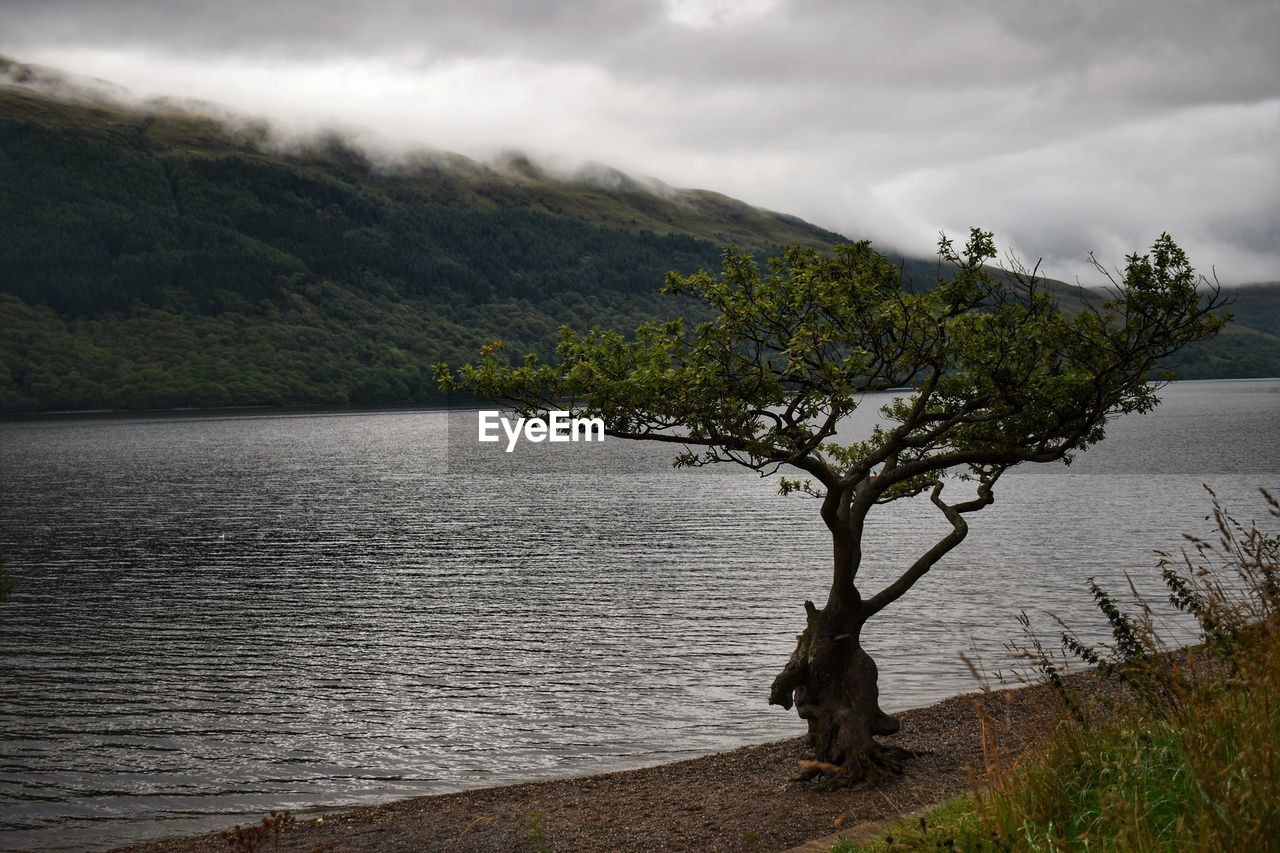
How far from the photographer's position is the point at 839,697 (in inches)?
856

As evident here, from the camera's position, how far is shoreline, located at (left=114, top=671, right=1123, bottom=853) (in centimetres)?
1969

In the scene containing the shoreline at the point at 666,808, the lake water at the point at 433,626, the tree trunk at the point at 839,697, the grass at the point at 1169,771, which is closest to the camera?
the grass at the point at 1169,771

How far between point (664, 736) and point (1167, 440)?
156248mm

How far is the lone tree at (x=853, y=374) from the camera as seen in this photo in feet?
65.5

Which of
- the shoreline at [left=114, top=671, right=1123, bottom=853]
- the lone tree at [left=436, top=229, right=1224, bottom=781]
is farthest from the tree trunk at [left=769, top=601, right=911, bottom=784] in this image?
the shoreline at [left=114, top=671, right=1123, bottom=853]

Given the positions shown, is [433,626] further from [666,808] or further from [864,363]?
[864,363]

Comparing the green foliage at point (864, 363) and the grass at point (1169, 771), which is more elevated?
the green foliage at point (864, 363)

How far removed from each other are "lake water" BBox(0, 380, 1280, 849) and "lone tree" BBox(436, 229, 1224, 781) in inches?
401

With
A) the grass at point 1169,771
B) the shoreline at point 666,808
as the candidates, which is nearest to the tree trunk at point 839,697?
the shoreline at point 666,808

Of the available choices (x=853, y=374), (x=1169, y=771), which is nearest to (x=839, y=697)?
(x=853, y=374)

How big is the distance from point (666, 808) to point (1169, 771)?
1596 centimetres

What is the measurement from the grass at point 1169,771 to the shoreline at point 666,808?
865cm

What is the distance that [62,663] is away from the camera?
4334 centimetres

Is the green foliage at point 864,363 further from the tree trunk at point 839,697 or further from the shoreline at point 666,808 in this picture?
the shoreline at point 666,808
